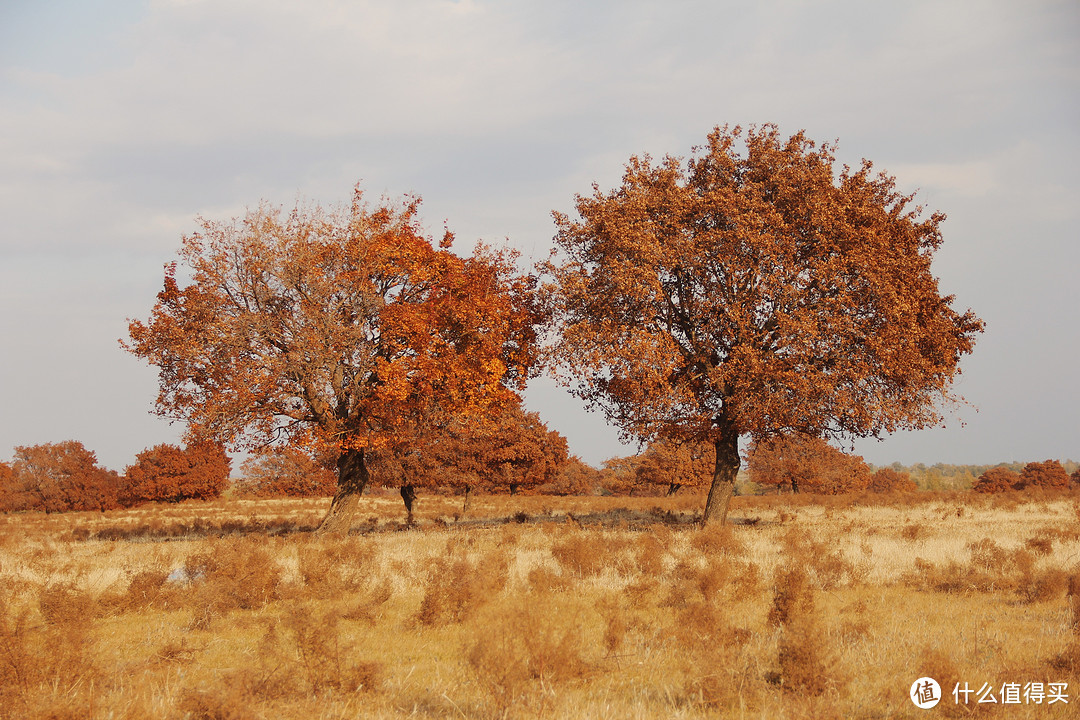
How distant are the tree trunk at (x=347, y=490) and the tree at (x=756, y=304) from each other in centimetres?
835

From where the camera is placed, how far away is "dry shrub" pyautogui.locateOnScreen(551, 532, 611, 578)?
14.0m

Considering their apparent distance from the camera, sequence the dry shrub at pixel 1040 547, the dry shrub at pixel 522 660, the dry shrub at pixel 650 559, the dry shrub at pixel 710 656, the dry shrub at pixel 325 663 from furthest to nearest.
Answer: the dry shrub at pixel 1040 547
the dry shrub at pixel 650 559
the dry shrub at pixel 325 663
the dry shrub at pixel 710 656
the dry shrub at pixel 522 660

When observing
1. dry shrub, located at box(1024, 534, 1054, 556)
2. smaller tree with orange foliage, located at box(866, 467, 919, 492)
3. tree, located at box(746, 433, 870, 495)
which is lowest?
smaller tree with orange foliage, located at box(866, 467, 919, 492)

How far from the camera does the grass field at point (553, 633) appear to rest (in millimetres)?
6441

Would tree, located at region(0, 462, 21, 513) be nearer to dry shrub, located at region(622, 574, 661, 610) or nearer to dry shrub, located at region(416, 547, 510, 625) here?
dry shrub, located at region(416, 547, 510, 625)

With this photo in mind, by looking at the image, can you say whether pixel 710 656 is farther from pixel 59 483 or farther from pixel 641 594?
pixel 59 483

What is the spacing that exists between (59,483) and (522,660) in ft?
253

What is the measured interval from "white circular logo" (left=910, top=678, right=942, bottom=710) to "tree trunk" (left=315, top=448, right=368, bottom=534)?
19657 millimetres

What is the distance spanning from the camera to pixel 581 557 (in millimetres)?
14367

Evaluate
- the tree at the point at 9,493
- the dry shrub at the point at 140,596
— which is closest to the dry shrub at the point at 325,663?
the dry shrub at the point at 140,596

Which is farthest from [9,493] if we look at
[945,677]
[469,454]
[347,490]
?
[945,677]

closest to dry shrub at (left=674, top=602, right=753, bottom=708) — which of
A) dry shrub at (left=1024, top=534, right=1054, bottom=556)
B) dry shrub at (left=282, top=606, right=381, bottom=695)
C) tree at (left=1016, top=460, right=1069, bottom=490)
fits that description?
dry shrub at (left=282, top=606, right=381, bottom=695)

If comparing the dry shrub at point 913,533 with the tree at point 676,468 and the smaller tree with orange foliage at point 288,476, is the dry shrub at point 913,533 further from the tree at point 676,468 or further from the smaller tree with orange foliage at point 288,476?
the smaller tree with orange foliage at point 288,476

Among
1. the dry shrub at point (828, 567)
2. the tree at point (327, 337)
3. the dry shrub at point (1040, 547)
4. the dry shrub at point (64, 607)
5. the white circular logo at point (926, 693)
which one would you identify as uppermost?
the tree at point (327, 337)
